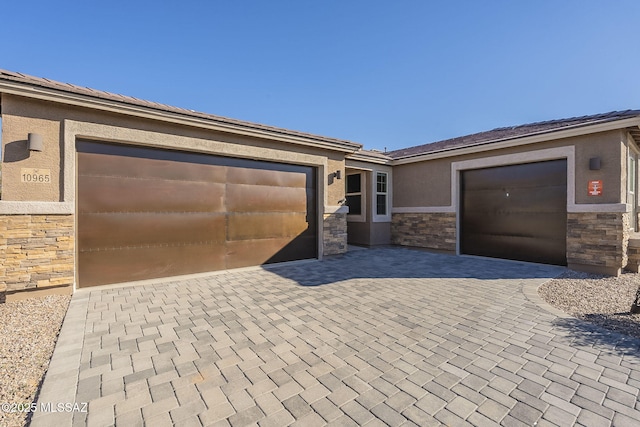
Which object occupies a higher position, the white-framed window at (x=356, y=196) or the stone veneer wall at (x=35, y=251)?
the white-framed window at (x=356, y=196)

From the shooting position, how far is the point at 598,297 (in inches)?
203

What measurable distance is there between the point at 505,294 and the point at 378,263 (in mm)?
3405

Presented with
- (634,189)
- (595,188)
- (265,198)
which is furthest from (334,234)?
(634,189)

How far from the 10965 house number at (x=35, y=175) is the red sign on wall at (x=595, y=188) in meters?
11.8

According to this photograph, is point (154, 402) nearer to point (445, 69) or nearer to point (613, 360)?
point (613, 360)

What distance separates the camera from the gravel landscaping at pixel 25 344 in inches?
92.0

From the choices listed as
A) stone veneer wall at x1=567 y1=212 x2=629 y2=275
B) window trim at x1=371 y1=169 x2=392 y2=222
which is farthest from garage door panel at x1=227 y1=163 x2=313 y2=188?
stone veneer wall at x1=567 y1=212 x2=629 y2=275

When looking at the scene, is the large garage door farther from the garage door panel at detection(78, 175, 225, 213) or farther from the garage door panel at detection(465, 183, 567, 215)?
the garage door panel at detection(78, 175, 225, 213)

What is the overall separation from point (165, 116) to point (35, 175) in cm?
241

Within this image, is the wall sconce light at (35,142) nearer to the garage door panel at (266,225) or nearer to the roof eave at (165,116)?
the roof eave at (165,116)

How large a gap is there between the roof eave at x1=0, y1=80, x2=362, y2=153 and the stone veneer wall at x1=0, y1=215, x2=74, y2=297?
81.6 inches

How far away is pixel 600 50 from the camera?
274 inches

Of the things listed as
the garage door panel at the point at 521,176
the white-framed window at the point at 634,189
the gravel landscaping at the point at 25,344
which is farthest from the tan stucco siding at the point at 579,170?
the gravel landscaping at the point at 25,344

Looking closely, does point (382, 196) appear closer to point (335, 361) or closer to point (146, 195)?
point (146, 195)
